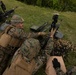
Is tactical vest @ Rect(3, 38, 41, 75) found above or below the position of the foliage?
above

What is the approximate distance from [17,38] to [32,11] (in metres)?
4.71

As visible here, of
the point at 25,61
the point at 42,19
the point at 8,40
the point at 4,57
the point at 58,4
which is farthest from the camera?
the point at 58,4

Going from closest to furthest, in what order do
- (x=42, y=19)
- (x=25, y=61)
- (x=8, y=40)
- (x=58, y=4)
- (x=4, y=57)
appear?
(x=25, y=61) < (x=4, y=57) < (x=8, y=40) < (x=42, y=19) < (x=58, y=4)

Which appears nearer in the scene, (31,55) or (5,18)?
(31,55)

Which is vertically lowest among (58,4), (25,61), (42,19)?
(58,4)

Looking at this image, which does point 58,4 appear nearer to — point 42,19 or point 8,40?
point 42,19

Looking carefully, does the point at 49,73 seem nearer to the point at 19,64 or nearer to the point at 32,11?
the point at 19,64

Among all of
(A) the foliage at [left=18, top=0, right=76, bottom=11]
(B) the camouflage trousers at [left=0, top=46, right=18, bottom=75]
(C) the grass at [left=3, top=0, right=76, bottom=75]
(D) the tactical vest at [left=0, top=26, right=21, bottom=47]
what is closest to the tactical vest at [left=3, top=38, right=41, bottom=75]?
(B) the camouflage trousers at [left=0, top=46, right=18, bottom=75]

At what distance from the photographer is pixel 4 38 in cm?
776

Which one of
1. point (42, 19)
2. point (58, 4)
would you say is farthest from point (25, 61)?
point (58, 4)

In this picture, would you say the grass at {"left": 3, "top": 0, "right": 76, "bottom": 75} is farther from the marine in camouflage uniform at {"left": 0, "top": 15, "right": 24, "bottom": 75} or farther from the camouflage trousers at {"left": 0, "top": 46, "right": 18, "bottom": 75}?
the camouflage trousers at {"left": 0, "top": 46, "right": 18, "bottom": 75}

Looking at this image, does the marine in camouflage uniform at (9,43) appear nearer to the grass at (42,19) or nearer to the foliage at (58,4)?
the grass at (42,19)

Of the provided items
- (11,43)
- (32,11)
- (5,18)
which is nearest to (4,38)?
(11,43)

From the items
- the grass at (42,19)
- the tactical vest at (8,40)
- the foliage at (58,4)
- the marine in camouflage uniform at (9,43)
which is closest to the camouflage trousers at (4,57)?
the marine in camouflage uniform at (9,43)
